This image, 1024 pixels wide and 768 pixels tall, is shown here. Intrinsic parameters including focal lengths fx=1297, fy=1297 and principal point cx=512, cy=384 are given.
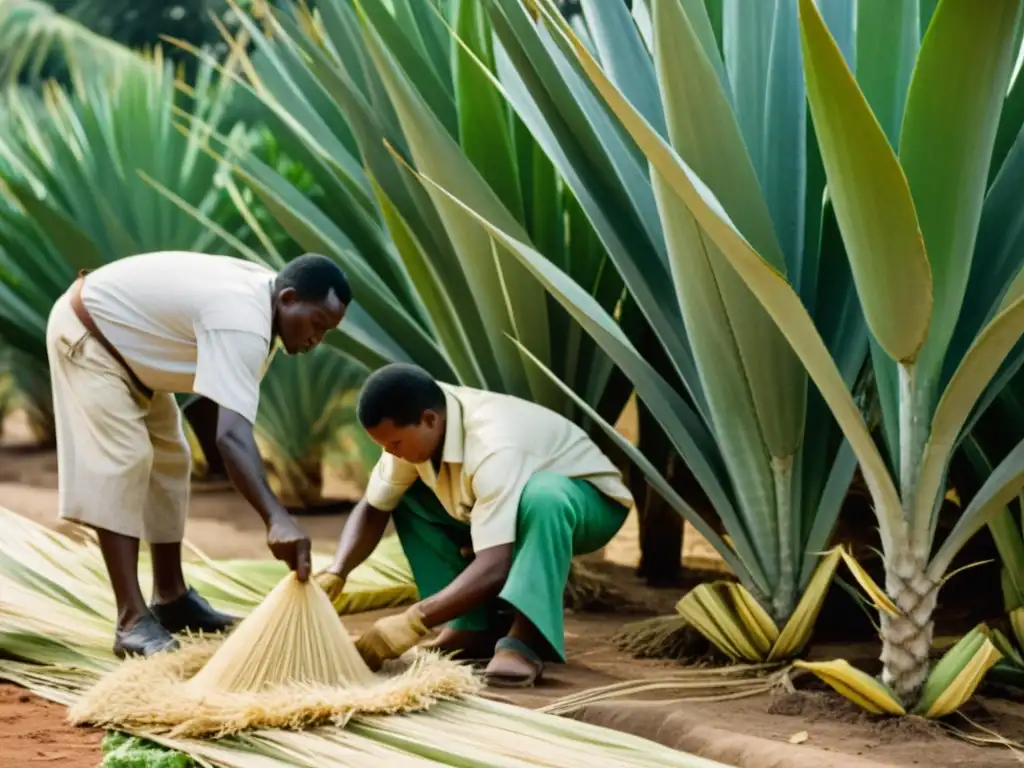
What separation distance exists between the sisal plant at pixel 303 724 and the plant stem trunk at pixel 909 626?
39 cm

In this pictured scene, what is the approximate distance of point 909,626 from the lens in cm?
190

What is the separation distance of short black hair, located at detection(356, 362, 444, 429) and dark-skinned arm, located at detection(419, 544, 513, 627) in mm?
262

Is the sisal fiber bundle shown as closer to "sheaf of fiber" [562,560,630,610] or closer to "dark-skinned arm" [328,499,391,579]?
"dark-skinned arm" [328,499,391,579]

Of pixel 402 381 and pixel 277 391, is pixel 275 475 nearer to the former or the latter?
pixel 277 391

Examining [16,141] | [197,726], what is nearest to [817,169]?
[197,726]

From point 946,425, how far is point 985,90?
1.51 feet

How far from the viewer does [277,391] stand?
4.49 meters

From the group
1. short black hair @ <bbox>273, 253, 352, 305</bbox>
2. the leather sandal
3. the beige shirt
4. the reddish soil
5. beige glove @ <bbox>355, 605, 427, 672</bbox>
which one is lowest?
the reddish soil

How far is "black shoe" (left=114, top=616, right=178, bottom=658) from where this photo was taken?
2.25 metres

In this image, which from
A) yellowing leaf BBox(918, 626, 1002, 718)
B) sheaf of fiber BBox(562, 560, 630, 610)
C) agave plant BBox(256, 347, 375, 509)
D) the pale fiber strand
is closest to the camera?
yellowing leaf BBox(918, 626, 1002, 718)

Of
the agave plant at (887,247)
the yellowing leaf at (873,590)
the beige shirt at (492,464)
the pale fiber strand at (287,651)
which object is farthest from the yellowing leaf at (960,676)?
the pale fiber strand at (287,651)

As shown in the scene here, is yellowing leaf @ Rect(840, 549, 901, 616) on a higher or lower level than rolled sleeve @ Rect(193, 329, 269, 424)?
lower

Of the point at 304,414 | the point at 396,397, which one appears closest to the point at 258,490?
the point at 396,397

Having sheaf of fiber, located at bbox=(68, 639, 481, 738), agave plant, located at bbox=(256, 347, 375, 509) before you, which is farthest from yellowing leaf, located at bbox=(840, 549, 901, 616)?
agave plant, located at bbox=(256, 347, 375, 509)
